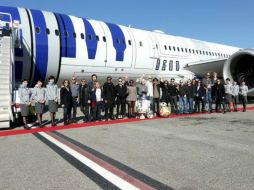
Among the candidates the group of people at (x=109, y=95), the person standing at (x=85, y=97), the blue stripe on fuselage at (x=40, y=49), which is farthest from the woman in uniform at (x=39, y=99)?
the blue stripe on fuselage at (x=40, y=49)

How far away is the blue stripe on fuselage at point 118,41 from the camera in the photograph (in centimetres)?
1439

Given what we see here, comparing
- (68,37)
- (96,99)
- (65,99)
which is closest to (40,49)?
(68,37)

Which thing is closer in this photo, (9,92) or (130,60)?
(9,92)

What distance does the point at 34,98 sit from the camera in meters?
9.56

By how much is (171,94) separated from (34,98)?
6.11 meters

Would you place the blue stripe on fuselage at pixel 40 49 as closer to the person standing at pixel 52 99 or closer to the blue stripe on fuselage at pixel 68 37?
the blue stripe on fuselage at pixel 68 37

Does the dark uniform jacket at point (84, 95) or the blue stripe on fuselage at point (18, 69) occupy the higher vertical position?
the blue stripe on fuselage at point (18, 69)

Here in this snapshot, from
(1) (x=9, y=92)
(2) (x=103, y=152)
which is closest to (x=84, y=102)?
(1) (x=9, y=92)

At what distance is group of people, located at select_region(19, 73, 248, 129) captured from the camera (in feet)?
31.7

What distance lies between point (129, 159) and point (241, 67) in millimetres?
13409

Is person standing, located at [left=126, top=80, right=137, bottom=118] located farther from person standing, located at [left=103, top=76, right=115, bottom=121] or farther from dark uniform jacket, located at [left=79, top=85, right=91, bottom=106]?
dark uniform jacket, located at [left=79, top=85, right=91, bottom=106]

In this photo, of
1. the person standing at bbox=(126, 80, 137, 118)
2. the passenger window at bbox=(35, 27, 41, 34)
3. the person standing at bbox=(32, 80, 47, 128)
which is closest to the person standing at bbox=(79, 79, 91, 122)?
the person standing at bbox=(32, 80, 47, 128)

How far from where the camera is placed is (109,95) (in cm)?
1093

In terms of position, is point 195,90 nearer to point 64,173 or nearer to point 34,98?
point 34,98
